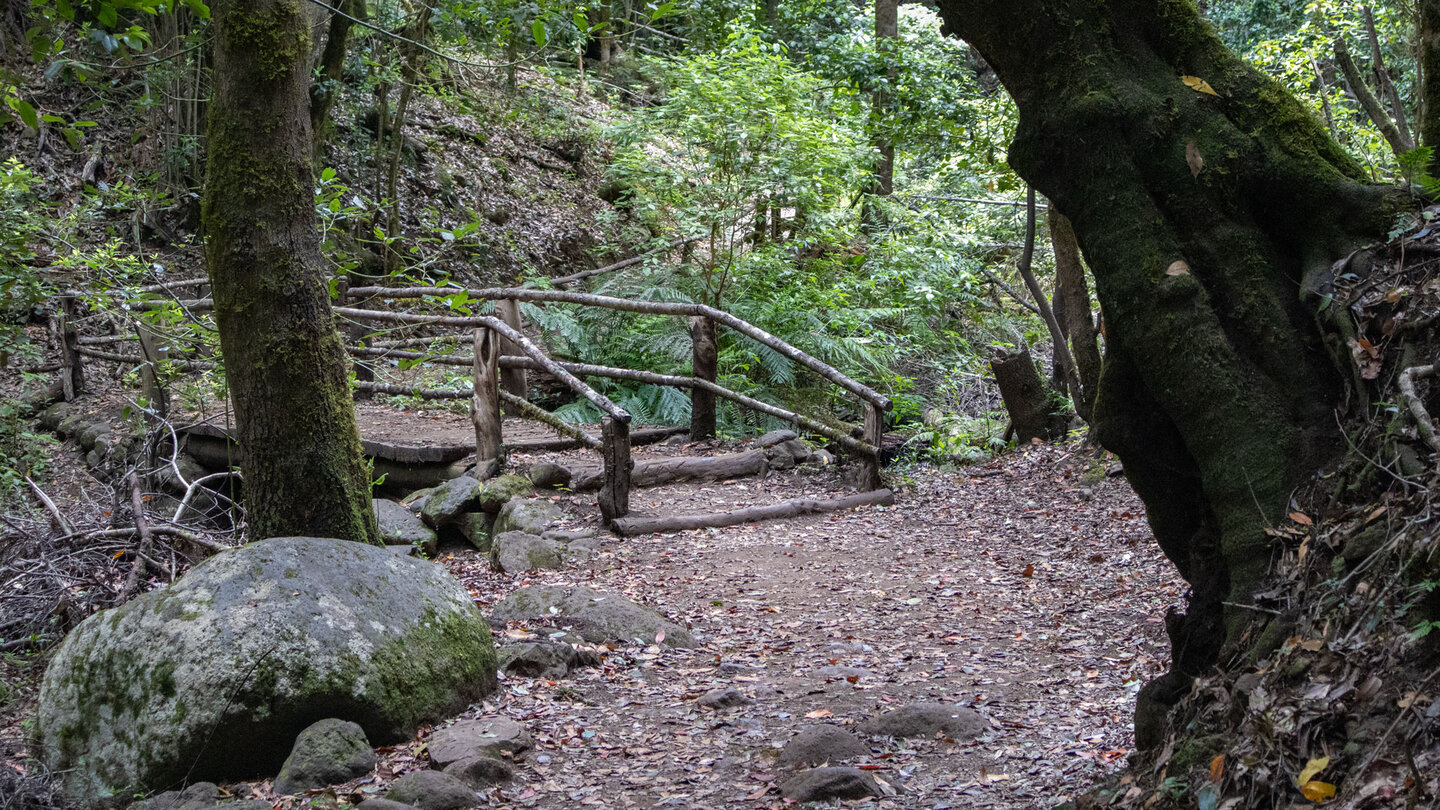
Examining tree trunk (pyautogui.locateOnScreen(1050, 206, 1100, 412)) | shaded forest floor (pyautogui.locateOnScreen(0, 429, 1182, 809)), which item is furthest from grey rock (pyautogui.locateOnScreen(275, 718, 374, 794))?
tree trunk (pyautogui.locateOnScreen(1050, 206, 1100, 412))

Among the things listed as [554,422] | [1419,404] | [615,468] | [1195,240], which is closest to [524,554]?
[615,468]

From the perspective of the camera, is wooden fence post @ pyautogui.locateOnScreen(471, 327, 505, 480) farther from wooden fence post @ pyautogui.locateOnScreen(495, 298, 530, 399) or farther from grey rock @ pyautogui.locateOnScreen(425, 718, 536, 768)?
grey rock @ pyautogui.locateOnScreen(425, 718, 536, 768)

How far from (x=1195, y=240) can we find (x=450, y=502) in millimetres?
6142

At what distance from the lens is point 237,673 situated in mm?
3473

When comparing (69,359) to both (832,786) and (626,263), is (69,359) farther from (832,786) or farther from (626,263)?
(832,786)

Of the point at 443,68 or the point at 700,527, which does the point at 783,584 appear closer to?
the point at 700,527

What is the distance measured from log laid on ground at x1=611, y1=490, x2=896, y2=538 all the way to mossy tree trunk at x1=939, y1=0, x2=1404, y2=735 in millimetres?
4695

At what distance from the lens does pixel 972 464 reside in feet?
31.3

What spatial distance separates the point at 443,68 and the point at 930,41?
25.4 feet

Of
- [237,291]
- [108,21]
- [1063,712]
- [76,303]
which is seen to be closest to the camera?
[108,21]

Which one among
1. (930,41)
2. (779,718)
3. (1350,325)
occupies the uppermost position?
(930,41)

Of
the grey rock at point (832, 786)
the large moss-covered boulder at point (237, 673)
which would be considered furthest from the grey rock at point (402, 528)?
the grey rock at point (832, 786)

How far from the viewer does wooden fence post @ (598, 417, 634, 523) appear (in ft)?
23.7

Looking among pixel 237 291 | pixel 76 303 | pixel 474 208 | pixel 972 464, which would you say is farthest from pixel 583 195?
pixel 237 291
